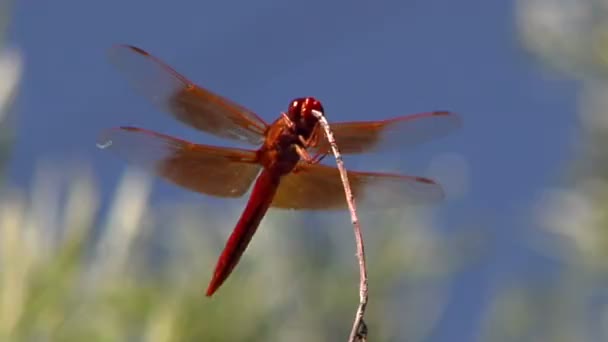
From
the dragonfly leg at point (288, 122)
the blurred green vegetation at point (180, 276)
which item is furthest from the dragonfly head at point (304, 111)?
the blurred green vegetation at point (180, 276)

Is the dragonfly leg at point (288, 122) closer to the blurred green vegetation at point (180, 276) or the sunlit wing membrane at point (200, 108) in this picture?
the sunlit wing membrane at point (200, 108)

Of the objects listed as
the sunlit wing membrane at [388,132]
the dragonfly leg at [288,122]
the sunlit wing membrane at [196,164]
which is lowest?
the sunlit wing membrane at [196,164]

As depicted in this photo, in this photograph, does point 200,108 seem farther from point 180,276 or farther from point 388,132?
point 180,276

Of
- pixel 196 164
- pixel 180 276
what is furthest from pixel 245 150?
pixel 180 276

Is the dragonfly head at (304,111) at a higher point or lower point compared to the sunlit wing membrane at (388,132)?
lower

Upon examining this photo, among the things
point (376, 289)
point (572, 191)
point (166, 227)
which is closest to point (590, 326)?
point (572, 191)

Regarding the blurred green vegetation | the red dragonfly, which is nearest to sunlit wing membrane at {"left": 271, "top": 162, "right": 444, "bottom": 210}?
the red dragonfly
